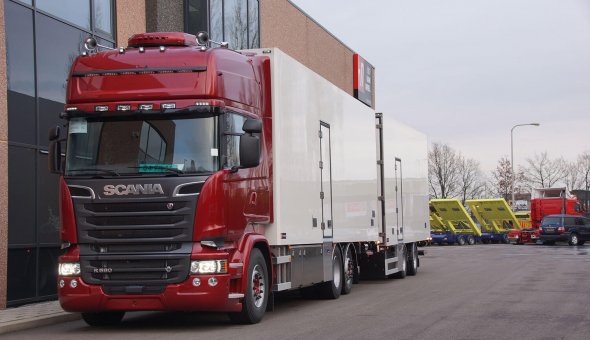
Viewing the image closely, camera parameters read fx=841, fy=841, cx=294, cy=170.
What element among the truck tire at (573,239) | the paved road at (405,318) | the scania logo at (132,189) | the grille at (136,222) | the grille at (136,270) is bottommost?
the truck tire at (573,239)

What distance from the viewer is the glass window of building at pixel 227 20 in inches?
877

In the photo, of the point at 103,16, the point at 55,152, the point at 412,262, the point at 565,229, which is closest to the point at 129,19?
the point at 103,16

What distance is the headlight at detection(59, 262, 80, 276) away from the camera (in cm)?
1067

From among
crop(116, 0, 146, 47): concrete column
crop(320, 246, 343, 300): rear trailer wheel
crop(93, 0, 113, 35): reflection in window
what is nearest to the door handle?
crop(320, 246, 343, 300): rear trailer wheel

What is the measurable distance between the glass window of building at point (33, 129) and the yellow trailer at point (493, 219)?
37.4 meters

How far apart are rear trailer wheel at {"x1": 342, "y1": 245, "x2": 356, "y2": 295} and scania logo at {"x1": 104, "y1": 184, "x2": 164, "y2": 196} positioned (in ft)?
21.0

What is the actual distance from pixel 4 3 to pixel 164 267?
6247 mm

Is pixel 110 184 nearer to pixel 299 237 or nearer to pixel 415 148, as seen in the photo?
pixel 299 237

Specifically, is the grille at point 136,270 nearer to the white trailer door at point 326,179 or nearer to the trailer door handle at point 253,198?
the trailer door handle at point 253,198

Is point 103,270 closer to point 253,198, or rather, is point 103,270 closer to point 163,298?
point 163,298

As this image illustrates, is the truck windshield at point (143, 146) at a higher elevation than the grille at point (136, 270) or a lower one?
higher

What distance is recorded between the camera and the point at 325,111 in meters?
14.9

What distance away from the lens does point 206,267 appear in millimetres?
10391

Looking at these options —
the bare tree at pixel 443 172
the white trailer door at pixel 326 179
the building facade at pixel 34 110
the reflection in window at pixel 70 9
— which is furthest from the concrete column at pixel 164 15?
the bare tree at pixel 443 172
